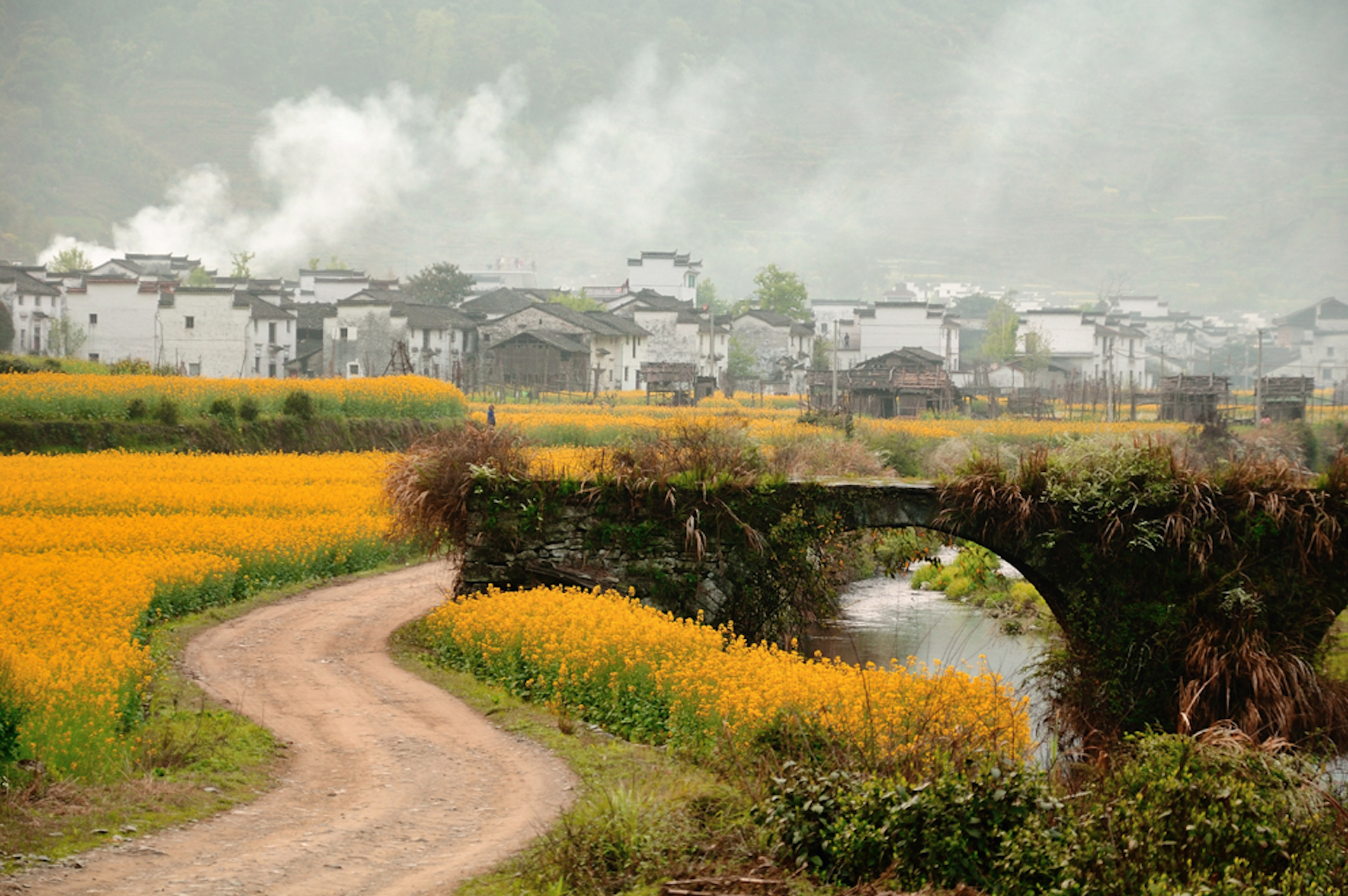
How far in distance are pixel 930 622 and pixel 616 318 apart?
67038 mm

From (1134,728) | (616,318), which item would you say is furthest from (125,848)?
(616,318)

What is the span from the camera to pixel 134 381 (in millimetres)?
42000

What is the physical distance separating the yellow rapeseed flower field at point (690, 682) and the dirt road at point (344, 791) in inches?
49.9

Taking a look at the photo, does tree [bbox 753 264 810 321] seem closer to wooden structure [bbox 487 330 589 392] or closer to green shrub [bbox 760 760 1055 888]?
wooden structure [bbox 487 330 589 392]

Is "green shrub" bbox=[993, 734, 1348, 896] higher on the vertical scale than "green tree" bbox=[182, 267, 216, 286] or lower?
lower

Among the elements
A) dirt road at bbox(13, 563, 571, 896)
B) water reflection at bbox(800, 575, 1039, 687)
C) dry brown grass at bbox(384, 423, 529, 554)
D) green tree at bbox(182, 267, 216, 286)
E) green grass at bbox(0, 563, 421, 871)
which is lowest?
water reflection at bbox(800, 575, 1039, 687)

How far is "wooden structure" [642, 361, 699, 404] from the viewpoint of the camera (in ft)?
232

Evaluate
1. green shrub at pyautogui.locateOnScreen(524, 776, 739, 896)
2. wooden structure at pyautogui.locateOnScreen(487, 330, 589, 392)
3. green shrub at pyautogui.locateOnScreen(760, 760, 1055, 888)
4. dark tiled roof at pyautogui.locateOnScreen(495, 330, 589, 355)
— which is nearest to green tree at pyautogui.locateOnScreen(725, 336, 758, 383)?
dark tiled roof at pyautogui.locateOnScreen(495, 330, 589, 355)

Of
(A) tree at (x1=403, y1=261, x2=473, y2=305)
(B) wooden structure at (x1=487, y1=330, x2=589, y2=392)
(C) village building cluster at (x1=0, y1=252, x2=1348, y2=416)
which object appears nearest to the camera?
(C) village building cluster at (x1=0, y1=252, x2=1348, y2=416)

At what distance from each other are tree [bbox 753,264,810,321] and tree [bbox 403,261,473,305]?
31.0 metres

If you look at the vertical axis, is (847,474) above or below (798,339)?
below

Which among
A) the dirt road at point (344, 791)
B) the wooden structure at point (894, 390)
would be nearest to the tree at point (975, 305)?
the wooden structure at point (894, 390)

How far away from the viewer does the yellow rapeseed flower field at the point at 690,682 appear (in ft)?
40.0

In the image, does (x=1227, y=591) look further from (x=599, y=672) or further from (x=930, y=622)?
(x=930, y=622)
